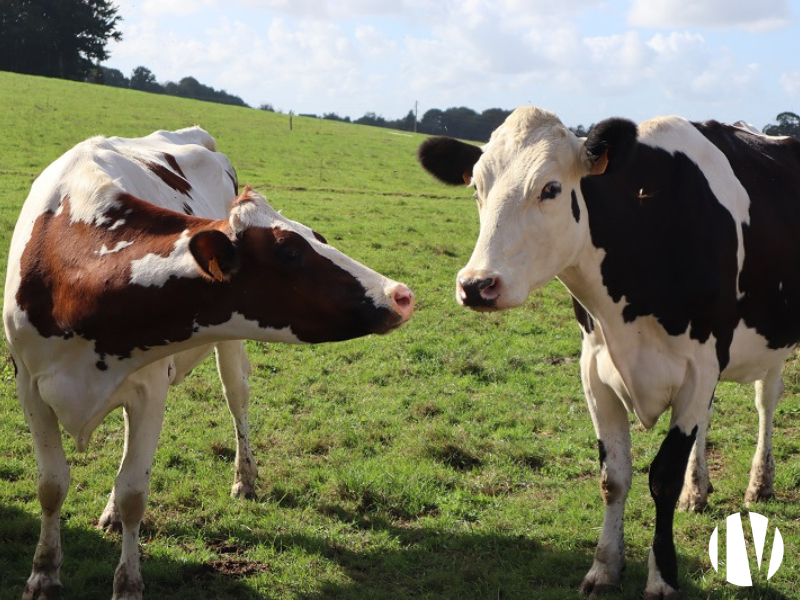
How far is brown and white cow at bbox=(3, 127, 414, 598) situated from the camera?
13.5 ft

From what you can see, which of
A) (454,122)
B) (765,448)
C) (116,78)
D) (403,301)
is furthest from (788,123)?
(116,78)

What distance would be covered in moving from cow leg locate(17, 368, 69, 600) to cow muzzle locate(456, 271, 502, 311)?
7.44 feet

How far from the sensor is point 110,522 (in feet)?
18.6

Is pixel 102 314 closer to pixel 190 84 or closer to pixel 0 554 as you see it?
pixel 0 554

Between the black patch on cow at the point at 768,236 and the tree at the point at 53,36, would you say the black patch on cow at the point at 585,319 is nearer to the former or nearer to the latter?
the black patch on cow at the point at 768,236

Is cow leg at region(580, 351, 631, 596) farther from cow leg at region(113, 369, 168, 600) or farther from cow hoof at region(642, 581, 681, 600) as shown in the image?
cow leg at region(113, 369, 168, 600)

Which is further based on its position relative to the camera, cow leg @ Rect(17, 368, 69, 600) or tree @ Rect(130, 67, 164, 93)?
tree @ Rect(130, 67, 164, 93)

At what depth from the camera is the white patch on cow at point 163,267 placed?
4.16 m

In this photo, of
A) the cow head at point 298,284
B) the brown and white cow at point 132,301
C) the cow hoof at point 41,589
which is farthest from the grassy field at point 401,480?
the cow head at point 298,284

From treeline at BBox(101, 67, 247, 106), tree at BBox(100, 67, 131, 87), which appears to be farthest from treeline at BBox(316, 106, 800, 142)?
tree at BBox(100, 67, 131, 87)

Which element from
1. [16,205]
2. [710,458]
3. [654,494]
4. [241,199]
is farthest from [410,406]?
[16,205]

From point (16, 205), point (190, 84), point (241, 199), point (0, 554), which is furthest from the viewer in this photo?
point (190, 84)

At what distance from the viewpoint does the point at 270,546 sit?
5.55 m

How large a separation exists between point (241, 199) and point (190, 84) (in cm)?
10492
